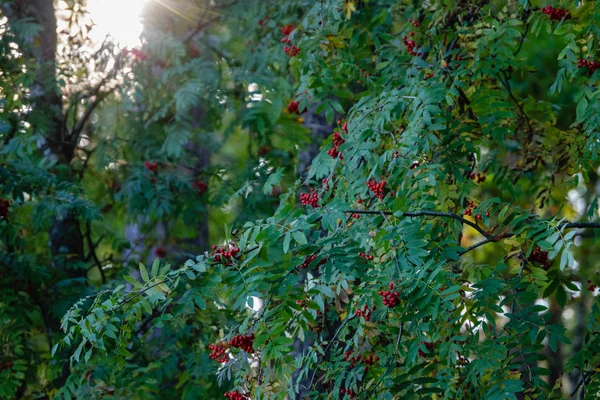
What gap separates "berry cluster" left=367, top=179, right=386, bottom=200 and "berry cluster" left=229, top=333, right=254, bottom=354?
2.78 ft

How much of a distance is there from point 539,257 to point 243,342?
4.60 feet

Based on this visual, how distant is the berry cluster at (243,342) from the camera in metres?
3.38

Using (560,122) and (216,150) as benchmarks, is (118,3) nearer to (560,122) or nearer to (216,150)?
(216,150)

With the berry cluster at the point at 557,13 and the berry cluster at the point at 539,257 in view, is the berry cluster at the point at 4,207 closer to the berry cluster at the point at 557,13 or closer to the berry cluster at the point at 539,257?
the berry cluster at the point at 539,257

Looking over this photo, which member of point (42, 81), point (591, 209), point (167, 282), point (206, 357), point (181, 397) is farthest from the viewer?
point (42, 81)

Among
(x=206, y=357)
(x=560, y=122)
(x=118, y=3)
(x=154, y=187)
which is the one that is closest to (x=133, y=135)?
(x=154, y=187)

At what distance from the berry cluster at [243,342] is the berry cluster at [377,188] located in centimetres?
85

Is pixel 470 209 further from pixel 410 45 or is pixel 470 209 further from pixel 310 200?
pixel 410 45

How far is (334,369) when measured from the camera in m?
3.48

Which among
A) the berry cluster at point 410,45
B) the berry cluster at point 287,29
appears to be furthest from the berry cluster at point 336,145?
the berry cluster at point 287,29

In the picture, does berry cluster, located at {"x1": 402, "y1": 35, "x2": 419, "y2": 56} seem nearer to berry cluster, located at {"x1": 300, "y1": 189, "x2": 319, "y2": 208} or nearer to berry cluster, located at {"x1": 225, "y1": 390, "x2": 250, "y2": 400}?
berry cluster, located at {"x1": 300, "y1": 189, "x2": 319, "y2": 208}

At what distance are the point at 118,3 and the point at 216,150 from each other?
1.55 metres

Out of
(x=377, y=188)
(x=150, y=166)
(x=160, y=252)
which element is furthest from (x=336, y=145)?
(x=160, y=252)

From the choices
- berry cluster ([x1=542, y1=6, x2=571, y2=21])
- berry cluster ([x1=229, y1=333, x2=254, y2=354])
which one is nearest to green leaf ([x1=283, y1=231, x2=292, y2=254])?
berry cluster ([x1=229, y1=333, x2=254, y2=354])
